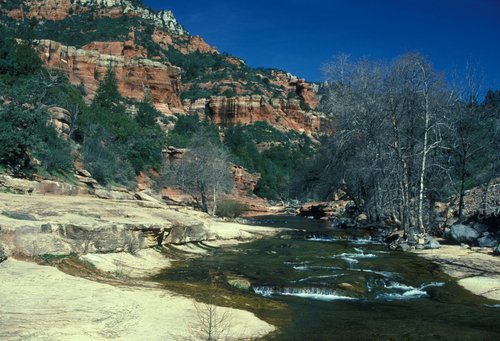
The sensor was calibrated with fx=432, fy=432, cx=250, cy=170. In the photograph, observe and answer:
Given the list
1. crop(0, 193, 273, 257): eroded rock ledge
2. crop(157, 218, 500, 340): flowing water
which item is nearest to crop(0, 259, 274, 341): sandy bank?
crop(0, 193, 273, 257): eroded rock ledge

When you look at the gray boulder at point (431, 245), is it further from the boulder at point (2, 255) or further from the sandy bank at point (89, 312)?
the boulder at point (2, 255)

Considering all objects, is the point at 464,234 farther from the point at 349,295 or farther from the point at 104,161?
the point at 104,161

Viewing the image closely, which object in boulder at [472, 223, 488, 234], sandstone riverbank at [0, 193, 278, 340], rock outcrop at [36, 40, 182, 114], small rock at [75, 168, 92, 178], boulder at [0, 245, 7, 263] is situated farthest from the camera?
rock outcrop at [36, 40, 182, 114]

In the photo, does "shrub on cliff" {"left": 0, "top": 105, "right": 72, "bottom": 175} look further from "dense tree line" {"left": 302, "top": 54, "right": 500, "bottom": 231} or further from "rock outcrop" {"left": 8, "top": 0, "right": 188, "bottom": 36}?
"rock outcrop" {"left": 8, "top": 0, "right": 188, "bottom": 36}

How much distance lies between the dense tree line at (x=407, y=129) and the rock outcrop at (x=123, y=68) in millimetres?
66060

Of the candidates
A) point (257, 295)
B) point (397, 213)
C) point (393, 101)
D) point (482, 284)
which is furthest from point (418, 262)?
point (397, 213)

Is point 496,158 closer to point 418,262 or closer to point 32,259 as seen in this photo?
Result: point 418,262

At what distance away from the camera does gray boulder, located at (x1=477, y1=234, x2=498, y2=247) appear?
18.6 meters

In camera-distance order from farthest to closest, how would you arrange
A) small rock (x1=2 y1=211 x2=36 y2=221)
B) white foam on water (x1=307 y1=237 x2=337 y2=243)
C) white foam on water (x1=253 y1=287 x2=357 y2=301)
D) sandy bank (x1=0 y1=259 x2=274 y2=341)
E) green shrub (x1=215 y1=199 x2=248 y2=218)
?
green shrub (x1=215 y1=199 x2=248 y2=218)
white foam on water (x1=307 y1=237 x2=337 y2=243)
small rock (x1=2 y1=211 x2=36 y2=221)
white foam on water (x1=253 y1=287 x2=357 y2=301)
sandy bank (x1=0 y1=259 x2=274 y2=341)

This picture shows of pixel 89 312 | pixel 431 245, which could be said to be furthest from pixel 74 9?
pixel 89 312

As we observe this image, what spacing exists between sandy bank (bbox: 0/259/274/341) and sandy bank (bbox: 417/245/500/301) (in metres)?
7.15

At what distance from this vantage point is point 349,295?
37.7ft

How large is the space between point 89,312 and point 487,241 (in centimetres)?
1731

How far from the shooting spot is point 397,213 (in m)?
30.4
